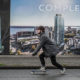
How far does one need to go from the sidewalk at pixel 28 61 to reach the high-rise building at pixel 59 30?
1.46 metres

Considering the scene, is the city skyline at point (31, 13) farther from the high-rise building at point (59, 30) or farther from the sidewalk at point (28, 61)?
the sidewalk at point (28, 61)

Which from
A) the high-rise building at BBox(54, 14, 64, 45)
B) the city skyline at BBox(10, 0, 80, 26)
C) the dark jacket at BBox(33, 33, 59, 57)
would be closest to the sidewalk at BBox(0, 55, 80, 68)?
the high-rise building at BBox(54, 14, 64, 45)

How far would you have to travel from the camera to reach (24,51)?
648 inches

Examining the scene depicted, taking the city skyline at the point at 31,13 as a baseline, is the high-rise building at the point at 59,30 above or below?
below

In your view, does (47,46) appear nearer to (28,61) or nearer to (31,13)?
(28,61)

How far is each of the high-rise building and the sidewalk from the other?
1462mm

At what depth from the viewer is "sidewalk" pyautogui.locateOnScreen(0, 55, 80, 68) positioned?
1419cm

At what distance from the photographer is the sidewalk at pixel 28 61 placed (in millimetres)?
14188

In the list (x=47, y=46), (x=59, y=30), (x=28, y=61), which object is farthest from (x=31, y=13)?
(x=47, y=46)

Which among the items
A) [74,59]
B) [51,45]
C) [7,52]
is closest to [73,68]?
[74,59]

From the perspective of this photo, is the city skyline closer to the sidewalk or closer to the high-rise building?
the high-rise building

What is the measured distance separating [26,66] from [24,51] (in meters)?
2.45

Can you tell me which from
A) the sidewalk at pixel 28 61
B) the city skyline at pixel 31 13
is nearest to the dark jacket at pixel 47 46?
the sidewalk at pixel 28 61

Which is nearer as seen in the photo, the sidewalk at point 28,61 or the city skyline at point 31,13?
the sidewalk at point 28,61
